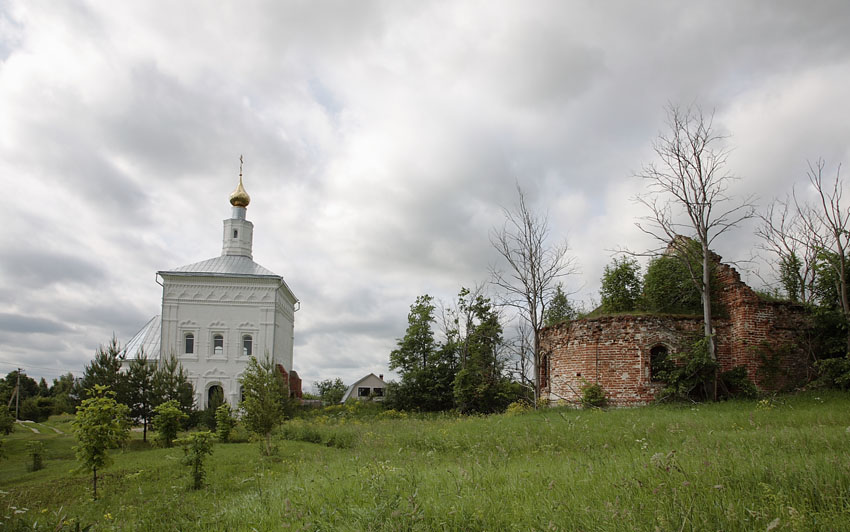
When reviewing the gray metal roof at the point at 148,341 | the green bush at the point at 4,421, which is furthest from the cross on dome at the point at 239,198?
the green bush at the point at 4,421

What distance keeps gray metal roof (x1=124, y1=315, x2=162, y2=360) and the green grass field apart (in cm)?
2575

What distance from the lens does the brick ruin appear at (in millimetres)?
17625

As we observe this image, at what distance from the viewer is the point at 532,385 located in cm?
2370

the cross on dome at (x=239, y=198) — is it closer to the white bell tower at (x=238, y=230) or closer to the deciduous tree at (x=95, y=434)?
the white bell tower at (x=238, y=230)

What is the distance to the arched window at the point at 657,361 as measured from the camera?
18312 millimetres

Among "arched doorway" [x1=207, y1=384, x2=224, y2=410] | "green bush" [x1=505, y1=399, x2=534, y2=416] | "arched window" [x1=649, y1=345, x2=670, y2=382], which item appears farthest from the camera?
"arched doorway" [x1=207, y1=384, x2=224, y2=410]

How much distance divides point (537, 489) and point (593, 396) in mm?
14532

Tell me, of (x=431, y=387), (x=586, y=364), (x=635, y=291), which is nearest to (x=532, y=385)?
(x=586, y=364)

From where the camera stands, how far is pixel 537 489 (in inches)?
208

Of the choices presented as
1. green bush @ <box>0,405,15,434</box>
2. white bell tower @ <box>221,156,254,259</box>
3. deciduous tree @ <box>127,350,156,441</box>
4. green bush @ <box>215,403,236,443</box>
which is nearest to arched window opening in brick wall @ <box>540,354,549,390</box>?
green bush @ <box>215,403,236,443</box>

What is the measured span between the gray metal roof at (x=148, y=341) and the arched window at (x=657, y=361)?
3141cm

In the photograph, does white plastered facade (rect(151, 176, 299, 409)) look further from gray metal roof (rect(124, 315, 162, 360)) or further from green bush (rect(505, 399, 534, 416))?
green bush (rect(505, 399, 534, 416))

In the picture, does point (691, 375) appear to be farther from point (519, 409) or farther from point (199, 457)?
point (199, 457)

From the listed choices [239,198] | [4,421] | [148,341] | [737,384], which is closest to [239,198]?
[239,198]
